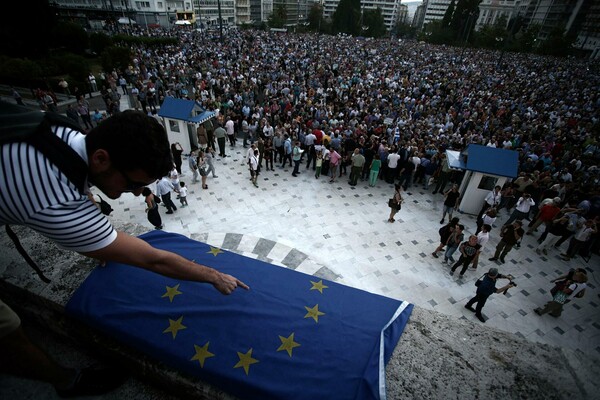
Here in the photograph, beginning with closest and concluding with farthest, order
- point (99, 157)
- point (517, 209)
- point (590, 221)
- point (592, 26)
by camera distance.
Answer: point (99, 157)
point (590, 221)
point (517, 209)
point (592, 26)

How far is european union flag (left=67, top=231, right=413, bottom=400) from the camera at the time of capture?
8.01ft

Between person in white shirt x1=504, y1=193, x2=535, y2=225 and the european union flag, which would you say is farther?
person in white shirt x1=504, y1=193, x2=535, y2=225

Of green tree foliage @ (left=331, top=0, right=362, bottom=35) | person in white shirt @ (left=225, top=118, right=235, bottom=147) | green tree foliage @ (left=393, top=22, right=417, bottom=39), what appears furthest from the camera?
green tree foliage @ (left=393, top=22, right=417, bottom=39)

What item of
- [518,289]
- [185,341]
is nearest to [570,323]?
[518,289]

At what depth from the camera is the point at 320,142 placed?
14.5 meters

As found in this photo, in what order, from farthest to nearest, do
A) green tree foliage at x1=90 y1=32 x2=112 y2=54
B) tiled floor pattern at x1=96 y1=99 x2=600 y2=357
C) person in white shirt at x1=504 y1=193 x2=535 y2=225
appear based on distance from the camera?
1. green tree foliage at x1=90 y1=32 x2=112 y2=54
2. person in white shirt at x1=504 y1=193 x2=535 y2=225
3. tiled floor pattern at x1=96 y1=99 x2=600 y2=357

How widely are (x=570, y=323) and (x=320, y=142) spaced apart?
10995 mm

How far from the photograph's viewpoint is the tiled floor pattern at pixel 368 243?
26.1 ft

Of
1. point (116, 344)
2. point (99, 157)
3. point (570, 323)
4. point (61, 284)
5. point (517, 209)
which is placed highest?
point (99, 157)

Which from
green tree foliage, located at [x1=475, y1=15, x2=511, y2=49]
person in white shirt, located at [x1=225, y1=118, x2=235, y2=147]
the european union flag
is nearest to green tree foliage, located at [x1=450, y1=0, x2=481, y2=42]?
green tree foliage, located at [x1=475, y1=15, x2=511, y2=49]

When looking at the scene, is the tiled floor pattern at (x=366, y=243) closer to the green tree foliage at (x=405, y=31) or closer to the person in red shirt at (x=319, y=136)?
the person in red shirt at (x=319, y=136)

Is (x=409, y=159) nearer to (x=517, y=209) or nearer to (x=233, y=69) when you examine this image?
(x=517, y=209)

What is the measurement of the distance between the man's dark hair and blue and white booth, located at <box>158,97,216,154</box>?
13094mm

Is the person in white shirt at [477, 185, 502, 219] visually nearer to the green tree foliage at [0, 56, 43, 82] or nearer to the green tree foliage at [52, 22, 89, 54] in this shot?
the green tree foliage at [0, 56, 43, 82]
